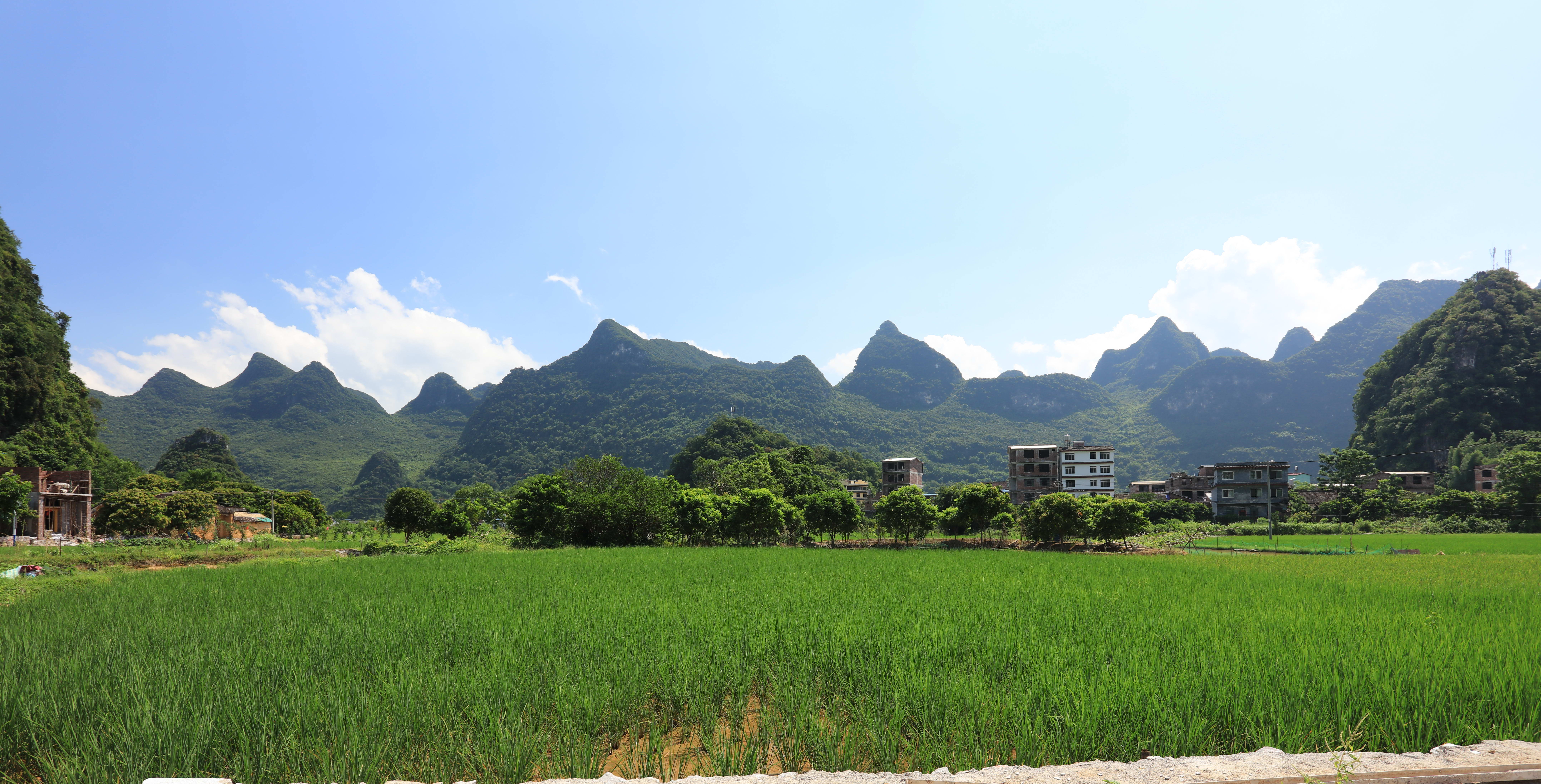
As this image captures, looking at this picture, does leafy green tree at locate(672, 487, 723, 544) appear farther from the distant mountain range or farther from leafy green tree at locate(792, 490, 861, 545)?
the distant mountain range

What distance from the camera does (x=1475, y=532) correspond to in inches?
1505

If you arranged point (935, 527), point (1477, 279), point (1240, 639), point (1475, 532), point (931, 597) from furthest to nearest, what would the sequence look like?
point (1477, 279) < point (935, 527) < point (1475, 532) < point (931, 597) < point (1240, 639)

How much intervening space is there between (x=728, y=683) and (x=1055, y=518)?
101 feet

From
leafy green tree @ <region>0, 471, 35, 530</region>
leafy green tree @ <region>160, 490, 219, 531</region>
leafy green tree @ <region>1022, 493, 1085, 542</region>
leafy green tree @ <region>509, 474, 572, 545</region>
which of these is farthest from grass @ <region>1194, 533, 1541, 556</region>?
leafy green tree @ <region>0, 471, 35, 530</region>

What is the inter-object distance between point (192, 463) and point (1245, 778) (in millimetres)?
115912

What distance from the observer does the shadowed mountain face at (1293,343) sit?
6614 inches

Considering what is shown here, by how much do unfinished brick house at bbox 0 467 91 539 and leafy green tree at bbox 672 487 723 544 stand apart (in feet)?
123

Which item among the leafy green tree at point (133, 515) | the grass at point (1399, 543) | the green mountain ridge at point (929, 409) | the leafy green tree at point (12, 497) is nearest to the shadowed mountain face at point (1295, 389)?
the green mountain ridge at point (929, 409)

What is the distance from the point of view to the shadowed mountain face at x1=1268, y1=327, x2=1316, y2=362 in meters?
168

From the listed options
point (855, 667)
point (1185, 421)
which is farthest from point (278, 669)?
point (1185, 421)

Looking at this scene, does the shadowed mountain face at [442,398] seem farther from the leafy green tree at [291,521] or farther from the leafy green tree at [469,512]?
the leafy green tree at [291,521]

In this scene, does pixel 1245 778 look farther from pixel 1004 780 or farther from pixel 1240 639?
pixel 1240 639

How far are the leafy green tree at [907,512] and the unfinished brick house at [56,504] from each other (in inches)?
2010

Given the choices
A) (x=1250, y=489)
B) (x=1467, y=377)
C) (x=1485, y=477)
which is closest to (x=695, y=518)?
(x=1250, y=489)
